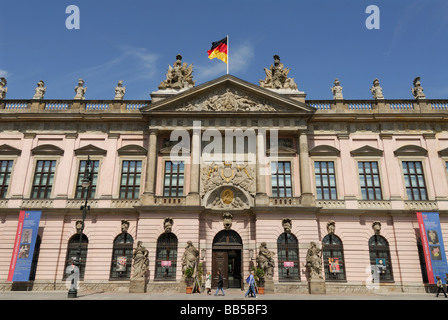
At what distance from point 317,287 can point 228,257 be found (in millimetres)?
7084

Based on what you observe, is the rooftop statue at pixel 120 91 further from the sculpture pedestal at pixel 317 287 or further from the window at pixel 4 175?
the sculpture pedestal at pixel 317 287

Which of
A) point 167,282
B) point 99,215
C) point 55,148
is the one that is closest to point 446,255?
point 167,282

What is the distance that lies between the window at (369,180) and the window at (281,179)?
6.19m

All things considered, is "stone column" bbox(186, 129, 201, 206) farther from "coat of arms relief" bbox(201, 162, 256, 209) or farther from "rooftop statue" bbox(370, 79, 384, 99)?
"rooftop statue" bbox(370, 79, 384, 99)

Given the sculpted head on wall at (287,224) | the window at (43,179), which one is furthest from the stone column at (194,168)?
the window at (43,179)

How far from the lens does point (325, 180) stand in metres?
26.9

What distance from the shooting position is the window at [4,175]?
26.8 m

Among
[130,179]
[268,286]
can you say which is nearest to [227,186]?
[268,286]

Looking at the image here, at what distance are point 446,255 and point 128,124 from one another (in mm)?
28485

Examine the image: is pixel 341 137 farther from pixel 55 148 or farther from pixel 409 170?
pixel 55 148

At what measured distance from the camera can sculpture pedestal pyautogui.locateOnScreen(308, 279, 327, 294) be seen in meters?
22.7

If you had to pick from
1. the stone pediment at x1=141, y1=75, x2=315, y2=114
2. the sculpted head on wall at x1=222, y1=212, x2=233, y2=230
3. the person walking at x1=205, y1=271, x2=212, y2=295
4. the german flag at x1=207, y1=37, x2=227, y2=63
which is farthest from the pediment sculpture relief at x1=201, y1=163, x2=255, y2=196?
the german flag at x1=207, y1=37, x2=227, y2=63

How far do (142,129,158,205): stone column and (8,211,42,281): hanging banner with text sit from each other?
869cm

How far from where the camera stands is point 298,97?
28266 mm
